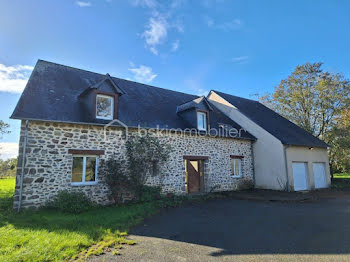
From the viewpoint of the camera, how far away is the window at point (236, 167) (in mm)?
13672

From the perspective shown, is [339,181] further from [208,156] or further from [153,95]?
[153,95]

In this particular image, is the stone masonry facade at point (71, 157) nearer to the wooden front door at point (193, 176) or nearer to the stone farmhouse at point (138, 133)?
the stone farmhouse at point (138, 133)

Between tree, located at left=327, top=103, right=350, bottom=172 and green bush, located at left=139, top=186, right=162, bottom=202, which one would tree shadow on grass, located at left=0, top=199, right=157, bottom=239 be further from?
tree, located at left=327, top=103, right=350, bottom=172

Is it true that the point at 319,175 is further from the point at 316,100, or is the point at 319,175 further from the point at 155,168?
the point at 155,168

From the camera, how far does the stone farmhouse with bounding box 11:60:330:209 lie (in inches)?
308

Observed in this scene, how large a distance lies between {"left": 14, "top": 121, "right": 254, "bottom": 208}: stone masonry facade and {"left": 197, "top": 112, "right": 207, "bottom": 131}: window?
663 millimetres

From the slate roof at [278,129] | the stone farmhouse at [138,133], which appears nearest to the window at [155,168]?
the stone farmhouse at [138,133]

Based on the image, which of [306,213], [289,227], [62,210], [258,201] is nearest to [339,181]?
[258,201]

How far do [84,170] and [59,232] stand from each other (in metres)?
3.64

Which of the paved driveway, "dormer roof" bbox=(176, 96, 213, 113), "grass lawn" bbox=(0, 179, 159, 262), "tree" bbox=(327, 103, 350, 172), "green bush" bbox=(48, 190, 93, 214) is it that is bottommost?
the paved driveway

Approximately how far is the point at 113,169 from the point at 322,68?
22838 millimetres

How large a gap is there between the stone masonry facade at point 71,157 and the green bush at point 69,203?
0.85 feet

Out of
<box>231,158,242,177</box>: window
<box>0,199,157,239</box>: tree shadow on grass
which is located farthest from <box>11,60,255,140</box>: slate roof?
<box>0,199,157,239</box>: tree shadow on grass

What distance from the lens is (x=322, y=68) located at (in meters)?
21.6
